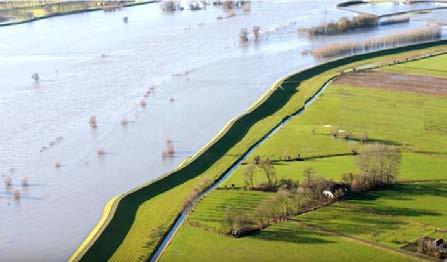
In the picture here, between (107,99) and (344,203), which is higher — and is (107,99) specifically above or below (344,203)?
above

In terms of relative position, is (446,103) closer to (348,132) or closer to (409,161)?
(348,132)

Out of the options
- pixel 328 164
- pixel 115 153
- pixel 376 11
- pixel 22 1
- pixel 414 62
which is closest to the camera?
pixel 328 164

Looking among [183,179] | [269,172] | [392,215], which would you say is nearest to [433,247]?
[392,215]

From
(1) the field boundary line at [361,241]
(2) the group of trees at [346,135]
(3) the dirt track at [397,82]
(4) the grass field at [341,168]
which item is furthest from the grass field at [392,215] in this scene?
(3) the dirt track at [397,82]

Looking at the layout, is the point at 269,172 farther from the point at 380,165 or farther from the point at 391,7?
the point at 391,7

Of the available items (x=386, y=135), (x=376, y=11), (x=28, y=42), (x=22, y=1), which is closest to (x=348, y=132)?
(x=386, y=135)

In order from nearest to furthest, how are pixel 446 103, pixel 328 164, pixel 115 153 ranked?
pixel 328 164
pixel 115 153
pixel 446 103
